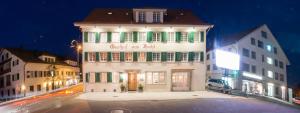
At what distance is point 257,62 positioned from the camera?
53469 mm

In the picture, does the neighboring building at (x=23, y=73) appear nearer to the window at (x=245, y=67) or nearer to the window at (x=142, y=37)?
the window at (x=142, y=37)

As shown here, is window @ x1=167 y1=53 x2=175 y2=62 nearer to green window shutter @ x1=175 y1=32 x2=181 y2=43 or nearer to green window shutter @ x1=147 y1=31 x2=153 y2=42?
green window shutter @ x1=175 y1=32 x2=181 y2=43

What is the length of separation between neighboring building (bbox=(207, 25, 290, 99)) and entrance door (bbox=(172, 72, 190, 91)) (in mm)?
13794

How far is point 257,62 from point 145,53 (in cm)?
2428

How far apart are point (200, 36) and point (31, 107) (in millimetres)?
20679

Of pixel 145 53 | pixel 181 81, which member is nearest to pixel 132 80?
pixel 145 53

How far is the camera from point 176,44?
3769cm

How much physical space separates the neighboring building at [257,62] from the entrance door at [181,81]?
1379 cm

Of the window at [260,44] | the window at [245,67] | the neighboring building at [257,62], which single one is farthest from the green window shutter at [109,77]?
the window at [260,44]

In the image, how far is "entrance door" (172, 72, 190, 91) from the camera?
37969 millimetres

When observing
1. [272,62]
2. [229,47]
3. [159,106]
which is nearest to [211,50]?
[229,47]

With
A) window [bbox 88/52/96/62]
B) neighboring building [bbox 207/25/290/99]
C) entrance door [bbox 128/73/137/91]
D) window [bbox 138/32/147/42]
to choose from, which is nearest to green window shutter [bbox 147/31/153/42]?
window [bbox 138/32/147/42]

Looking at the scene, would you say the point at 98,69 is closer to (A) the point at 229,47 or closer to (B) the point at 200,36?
(B) the point at 200,36

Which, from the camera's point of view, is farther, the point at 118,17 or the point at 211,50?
the point at 211,50
